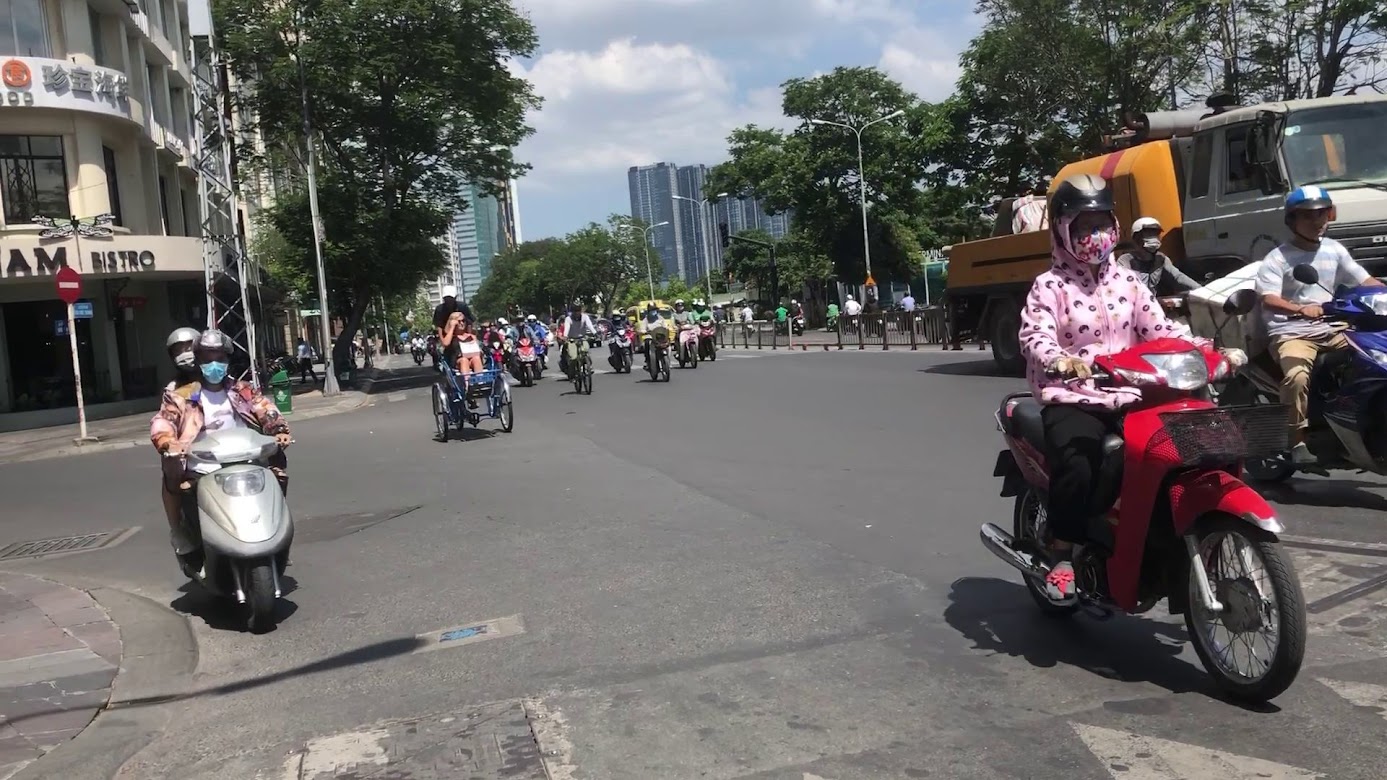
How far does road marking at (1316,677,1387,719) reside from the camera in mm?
A: 3857

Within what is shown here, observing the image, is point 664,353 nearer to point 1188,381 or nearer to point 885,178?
point 1188,381

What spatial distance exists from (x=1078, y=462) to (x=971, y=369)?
1581 centimetres

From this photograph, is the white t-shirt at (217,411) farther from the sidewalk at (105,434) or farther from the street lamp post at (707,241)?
the street lamp post at (707,241)

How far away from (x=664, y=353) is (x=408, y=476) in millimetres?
11006

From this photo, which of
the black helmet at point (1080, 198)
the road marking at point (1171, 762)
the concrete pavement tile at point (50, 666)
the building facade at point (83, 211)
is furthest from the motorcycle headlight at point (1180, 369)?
the building facade at point (83, 211)

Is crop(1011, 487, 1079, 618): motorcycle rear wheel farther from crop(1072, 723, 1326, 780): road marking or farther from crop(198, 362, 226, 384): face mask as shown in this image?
crop(198, 362, 226, 384): face mask

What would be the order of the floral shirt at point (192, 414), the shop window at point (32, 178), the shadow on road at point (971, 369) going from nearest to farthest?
the floral shirt at point (192, 414) → the shadow on road at point (971, 369) → the shop window at point (32, 178)

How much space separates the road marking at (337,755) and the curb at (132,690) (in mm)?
733

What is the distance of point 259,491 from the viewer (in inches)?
240

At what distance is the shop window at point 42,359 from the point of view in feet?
90.8

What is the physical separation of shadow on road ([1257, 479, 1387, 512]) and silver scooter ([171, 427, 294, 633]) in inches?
236

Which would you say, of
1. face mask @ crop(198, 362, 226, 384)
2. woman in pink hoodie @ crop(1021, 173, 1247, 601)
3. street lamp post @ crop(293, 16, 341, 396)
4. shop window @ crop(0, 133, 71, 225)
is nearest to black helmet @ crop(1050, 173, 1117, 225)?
woman in pink hoodie @ crop(1021, 173, 1247, 601)

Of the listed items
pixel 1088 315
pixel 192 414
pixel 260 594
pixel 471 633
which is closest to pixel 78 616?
pixel 192 414

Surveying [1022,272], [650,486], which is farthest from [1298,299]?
[1022,272]
